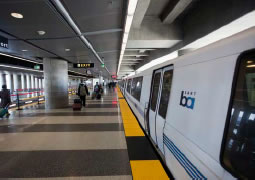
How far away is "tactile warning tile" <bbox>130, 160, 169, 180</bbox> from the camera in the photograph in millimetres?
1878

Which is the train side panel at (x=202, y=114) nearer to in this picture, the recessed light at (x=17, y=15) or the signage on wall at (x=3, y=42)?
the recessed light at (x=17, y=15)

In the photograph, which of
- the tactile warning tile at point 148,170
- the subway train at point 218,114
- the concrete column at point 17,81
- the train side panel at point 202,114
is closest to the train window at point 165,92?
the train side panel at point 202,114

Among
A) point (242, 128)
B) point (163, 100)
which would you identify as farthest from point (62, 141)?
point (242, 128)

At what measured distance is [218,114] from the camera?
1547mm

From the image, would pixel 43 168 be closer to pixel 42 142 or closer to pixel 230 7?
pixel 42 142

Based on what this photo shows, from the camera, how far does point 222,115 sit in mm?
1497

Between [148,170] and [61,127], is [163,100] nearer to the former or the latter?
[148,170]

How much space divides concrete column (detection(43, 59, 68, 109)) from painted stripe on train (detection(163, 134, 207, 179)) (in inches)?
339

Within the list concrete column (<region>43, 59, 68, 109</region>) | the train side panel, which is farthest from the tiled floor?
concrete column (<region>43, 59, 68, 109</region>)

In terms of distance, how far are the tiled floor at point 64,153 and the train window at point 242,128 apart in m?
1.79

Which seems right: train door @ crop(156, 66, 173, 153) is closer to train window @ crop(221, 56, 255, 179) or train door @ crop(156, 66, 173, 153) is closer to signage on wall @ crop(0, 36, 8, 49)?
train window @ crop(221, 56, 255, 179)

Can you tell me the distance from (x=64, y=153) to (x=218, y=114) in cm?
334

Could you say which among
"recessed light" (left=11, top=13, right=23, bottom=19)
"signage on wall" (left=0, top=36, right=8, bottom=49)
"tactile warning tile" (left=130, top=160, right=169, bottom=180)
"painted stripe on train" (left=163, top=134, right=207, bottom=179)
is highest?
"recessed light" (left=11, top=13, right=23, bottom=19)

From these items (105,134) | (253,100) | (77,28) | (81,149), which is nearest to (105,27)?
(77,28)
